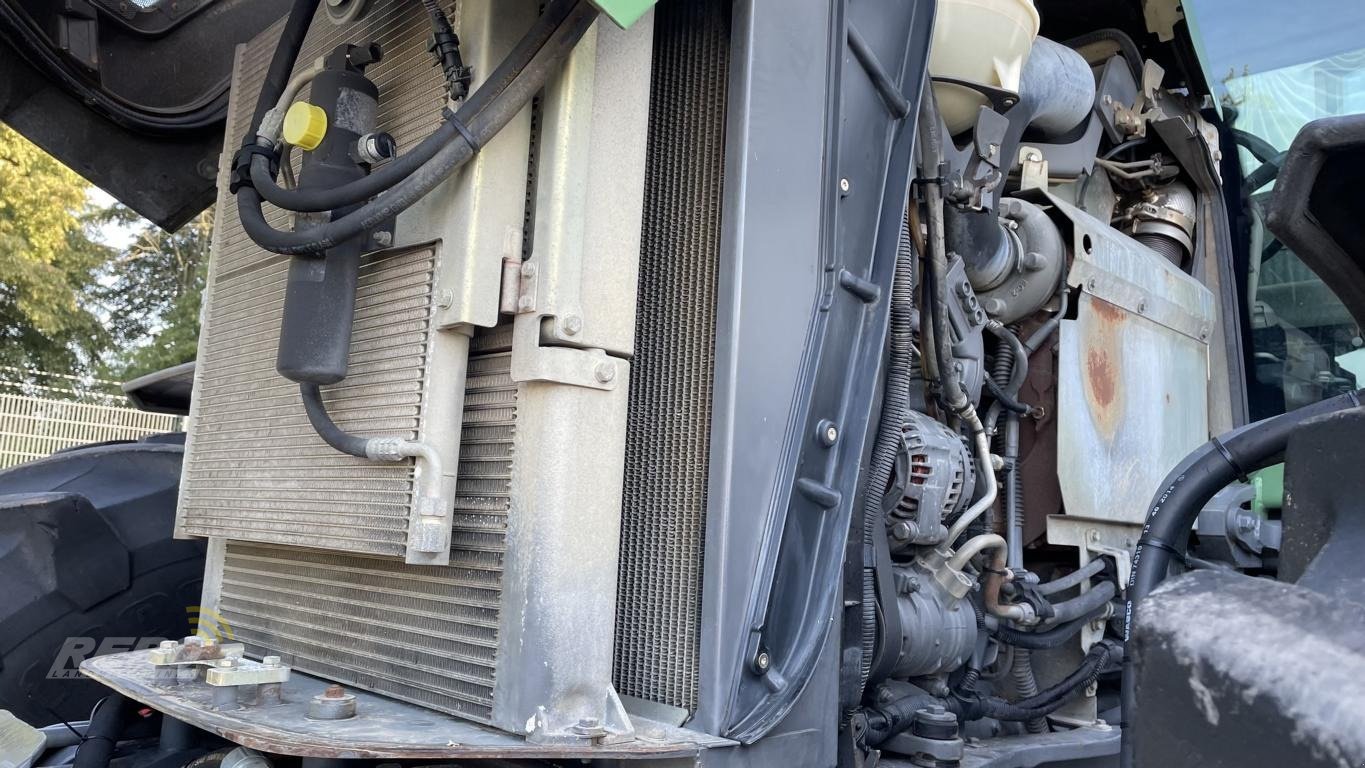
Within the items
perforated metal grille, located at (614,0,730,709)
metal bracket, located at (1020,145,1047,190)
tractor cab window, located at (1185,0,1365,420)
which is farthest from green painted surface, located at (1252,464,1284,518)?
perforated metal grille, located at (614,0,730,709)

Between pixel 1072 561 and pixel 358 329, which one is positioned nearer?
pixel 358 329

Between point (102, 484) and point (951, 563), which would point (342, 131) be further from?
point (951, 563)

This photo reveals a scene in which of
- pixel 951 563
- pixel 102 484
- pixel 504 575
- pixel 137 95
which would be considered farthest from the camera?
pixel 137 95

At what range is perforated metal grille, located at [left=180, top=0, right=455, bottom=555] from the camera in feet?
5.17

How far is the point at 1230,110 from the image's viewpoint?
3.28 meters

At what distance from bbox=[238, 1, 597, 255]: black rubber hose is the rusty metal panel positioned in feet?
5.47

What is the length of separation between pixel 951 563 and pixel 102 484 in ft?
6.42

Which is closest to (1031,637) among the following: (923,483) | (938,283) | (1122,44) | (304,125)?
(923,483)

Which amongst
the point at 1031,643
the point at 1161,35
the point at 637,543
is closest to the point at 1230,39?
the point at 1161,35

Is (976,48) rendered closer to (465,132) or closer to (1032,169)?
(1032,169)

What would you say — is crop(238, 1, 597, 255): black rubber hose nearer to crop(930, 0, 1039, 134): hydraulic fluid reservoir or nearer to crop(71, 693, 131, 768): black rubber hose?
crop(71, 693, 131, 768): black rubber hose

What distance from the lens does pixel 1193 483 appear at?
1554mm

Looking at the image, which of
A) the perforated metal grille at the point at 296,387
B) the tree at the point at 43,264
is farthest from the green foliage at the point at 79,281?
the perforated metal grille at the point at 296,387

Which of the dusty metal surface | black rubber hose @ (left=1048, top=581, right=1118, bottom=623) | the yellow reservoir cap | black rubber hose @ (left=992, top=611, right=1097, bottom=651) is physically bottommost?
the dusty metal surface
